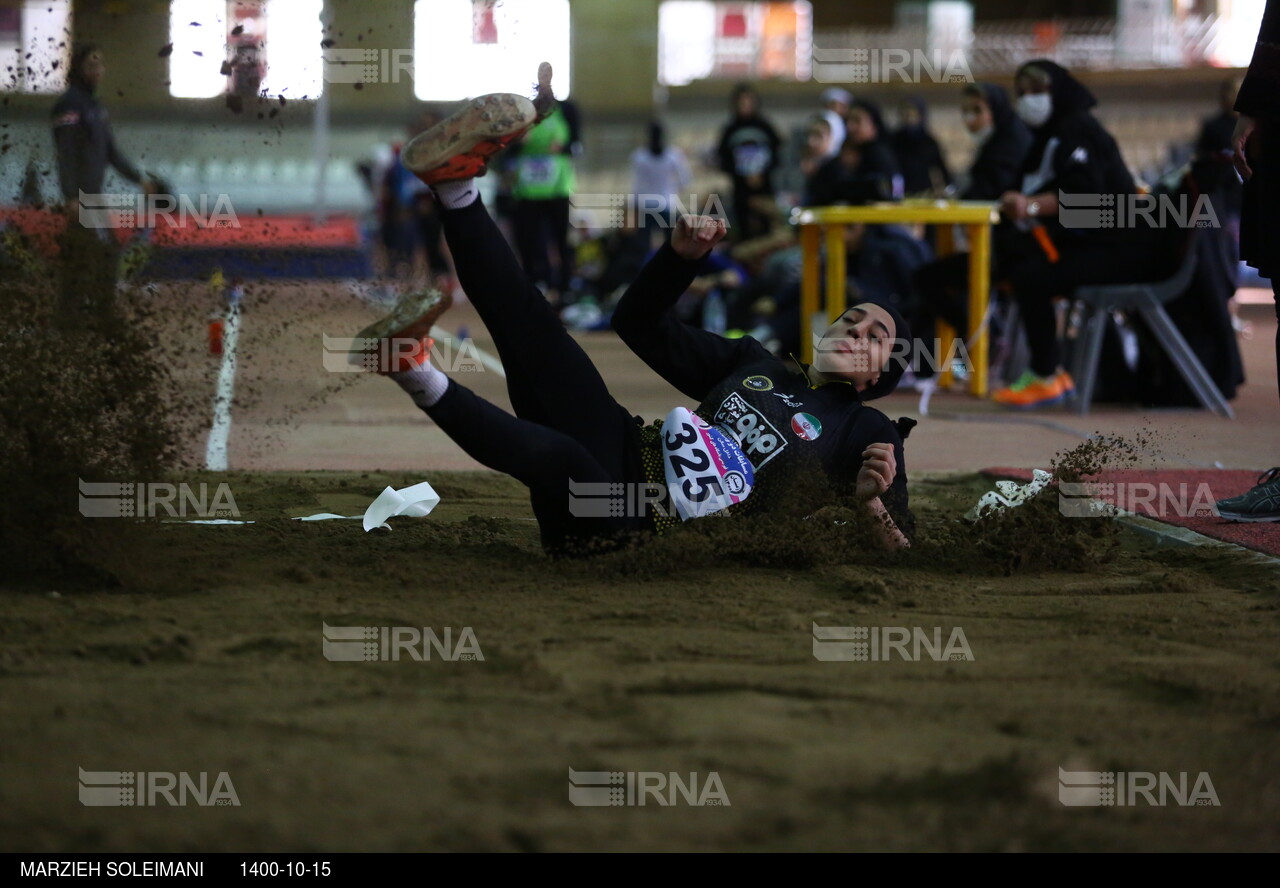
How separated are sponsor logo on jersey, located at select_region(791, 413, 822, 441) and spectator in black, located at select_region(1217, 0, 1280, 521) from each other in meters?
1.62

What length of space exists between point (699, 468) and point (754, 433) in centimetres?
19

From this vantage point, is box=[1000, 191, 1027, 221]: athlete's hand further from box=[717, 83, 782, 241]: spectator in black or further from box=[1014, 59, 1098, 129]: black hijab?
box=[717, 83, 782, 241]: spectator in black

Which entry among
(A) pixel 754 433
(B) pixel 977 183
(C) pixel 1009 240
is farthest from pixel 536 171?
(A) pixel 754 433

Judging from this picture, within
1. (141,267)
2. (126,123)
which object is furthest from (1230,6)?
(141,267)

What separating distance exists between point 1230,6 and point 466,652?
1036 inches

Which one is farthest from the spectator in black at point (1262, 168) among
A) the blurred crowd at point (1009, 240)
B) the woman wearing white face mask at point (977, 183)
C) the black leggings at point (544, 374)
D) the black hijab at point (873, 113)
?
the black hijab at point (873, 113)

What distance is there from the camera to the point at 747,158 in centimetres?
1362

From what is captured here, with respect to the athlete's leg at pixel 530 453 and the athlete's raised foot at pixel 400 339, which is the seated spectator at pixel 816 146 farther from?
the athlete's raised foot at pixel 400 339

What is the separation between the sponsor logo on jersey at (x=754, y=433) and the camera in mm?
3762

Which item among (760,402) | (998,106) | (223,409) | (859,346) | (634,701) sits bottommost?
(223,409)

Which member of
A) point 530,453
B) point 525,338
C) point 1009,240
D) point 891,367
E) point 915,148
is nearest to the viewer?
point 530,453

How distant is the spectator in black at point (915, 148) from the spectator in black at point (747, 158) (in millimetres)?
1671

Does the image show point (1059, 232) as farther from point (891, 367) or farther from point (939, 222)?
point (891, 367)

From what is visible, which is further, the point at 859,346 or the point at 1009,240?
the point at 1009,240
